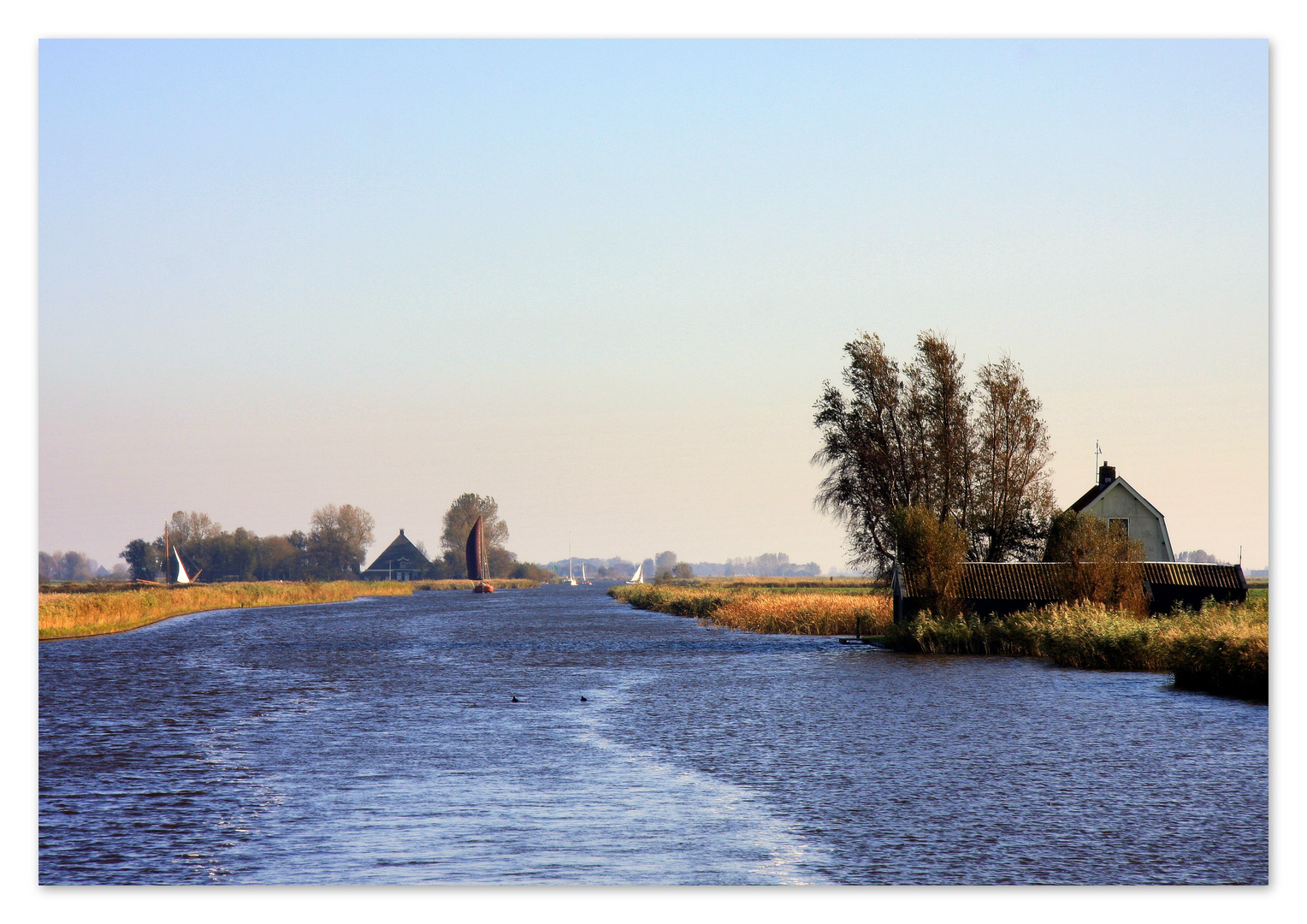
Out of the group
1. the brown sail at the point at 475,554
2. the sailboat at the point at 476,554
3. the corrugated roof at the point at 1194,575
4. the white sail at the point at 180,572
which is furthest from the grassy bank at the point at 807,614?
the brown sail at the point at 475,554

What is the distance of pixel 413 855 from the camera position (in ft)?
43.0

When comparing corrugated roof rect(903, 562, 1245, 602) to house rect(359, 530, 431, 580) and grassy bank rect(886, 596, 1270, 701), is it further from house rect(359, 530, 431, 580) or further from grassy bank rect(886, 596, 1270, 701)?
house rect(359, 530, 431, 580)

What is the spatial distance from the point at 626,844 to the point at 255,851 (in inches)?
172

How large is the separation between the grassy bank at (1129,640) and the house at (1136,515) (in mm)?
12776

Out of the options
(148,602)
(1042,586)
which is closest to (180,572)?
(148,602)

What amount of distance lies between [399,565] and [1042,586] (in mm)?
163910

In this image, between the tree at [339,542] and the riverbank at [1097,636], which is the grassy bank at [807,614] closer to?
the riverbank at [1097,636]

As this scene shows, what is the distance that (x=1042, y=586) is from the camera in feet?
142

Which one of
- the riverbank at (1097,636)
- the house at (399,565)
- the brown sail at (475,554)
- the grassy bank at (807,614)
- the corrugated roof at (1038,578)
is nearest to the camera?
the riverbank at (1097,636)

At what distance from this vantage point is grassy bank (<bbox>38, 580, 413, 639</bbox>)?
5719 cm

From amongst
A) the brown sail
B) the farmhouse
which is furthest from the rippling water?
the brown sail

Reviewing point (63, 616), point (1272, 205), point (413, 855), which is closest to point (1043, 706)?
point (1272, 205)

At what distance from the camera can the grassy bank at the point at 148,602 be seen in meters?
57.2

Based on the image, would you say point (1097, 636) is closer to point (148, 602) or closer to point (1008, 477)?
point (1008, 477)
